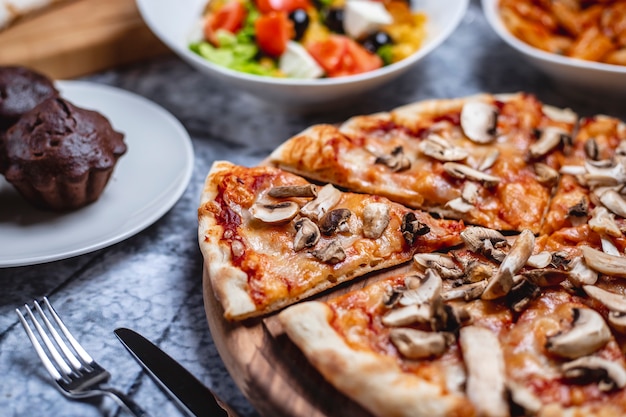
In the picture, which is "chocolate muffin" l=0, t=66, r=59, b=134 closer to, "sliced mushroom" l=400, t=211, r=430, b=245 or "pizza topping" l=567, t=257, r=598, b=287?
"sliced mushroom" l=400, t=211, r=430, b=245

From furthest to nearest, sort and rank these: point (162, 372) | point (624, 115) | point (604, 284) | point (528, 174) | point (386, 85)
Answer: point (386, 85) < point (624, 115) < point (528, 174) < point (604, 284) < point (162, 372)

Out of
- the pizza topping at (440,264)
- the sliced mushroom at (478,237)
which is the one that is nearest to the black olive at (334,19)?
the sliced mushroom at (478,237)

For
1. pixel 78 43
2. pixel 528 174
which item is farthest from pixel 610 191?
pixel 78 43

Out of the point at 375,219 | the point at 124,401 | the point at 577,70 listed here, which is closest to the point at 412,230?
the point at 375,219

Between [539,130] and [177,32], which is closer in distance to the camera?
[539,130]

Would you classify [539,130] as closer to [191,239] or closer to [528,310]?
[528,310]

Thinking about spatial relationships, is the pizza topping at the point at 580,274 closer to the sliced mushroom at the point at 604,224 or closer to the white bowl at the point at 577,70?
the sliced mushroom at the point at 604,224
